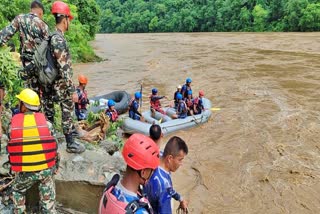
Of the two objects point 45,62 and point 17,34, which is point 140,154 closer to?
point 45,62

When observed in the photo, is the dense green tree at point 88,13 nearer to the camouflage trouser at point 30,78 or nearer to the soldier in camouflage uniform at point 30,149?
the camouflage trouser at point 30,78

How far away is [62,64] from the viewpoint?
3.23 metres

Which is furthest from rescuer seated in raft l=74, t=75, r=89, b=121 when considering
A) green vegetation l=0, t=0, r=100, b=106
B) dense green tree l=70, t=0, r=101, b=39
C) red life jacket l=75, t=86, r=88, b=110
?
dense green tree l=70, t=0, r=101, b=39

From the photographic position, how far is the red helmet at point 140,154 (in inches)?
71.9

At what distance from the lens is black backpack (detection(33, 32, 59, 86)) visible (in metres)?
3.21

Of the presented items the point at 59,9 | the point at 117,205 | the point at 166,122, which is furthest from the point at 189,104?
the point at 117,205

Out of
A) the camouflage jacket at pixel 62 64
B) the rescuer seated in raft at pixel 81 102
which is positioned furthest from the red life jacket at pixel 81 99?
the camouflage jacket at pixel 62 64

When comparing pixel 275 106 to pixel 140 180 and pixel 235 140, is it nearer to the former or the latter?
pixel 235 140

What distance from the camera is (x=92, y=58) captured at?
69.5 feet

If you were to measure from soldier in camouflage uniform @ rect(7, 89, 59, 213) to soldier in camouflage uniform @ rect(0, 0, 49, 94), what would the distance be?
2.89 feet

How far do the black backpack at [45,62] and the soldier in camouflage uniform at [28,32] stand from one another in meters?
0.26

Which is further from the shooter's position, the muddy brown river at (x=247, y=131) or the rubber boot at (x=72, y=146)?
the muddy brown river at (x=247, y=131)

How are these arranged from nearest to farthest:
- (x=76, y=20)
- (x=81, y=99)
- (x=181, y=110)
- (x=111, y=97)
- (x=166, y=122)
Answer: (x=81, y=99) < (x=166, y=122) < (x=181, y=110) < (x=111, y=97) < (x=76, y=20)

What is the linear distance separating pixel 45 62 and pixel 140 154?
6.04 ft
